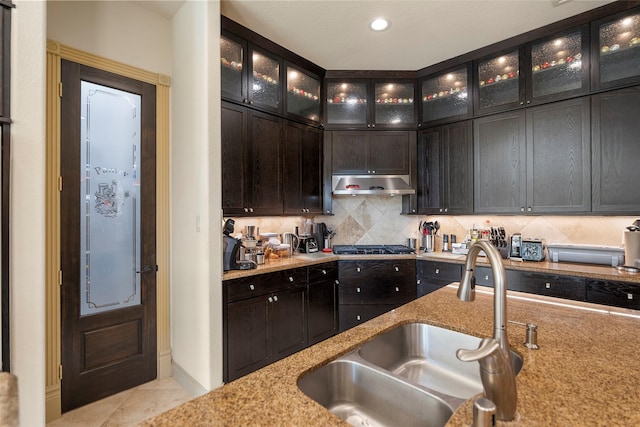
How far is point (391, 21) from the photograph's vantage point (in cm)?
266

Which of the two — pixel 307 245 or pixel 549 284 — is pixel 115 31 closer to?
pixel 307 245

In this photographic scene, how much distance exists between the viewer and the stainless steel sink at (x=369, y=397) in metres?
0.86

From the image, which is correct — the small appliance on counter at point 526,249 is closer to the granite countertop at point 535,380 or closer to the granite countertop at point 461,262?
the granite countertop at point 461,262

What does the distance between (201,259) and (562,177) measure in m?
3.08

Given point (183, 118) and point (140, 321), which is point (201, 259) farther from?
point (183, 118)

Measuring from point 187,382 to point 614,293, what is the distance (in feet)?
10.8

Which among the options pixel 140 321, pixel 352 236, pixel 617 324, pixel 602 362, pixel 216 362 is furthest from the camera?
pixel 352 236

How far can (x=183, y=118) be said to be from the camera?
250 cm

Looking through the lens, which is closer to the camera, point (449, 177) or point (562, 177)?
point (562, 177)

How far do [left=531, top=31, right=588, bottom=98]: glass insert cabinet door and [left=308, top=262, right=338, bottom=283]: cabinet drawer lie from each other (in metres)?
2.48

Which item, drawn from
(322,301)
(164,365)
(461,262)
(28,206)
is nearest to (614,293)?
(461,262)

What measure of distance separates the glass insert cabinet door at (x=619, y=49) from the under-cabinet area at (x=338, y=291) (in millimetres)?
1554

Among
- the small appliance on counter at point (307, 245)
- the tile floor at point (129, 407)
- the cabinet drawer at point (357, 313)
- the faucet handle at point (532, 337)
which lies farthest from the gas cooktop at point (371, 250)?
the faucet handle at point (532, 337)

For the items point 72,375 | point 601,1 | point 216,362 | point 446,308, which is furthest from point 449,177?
point 72,375
